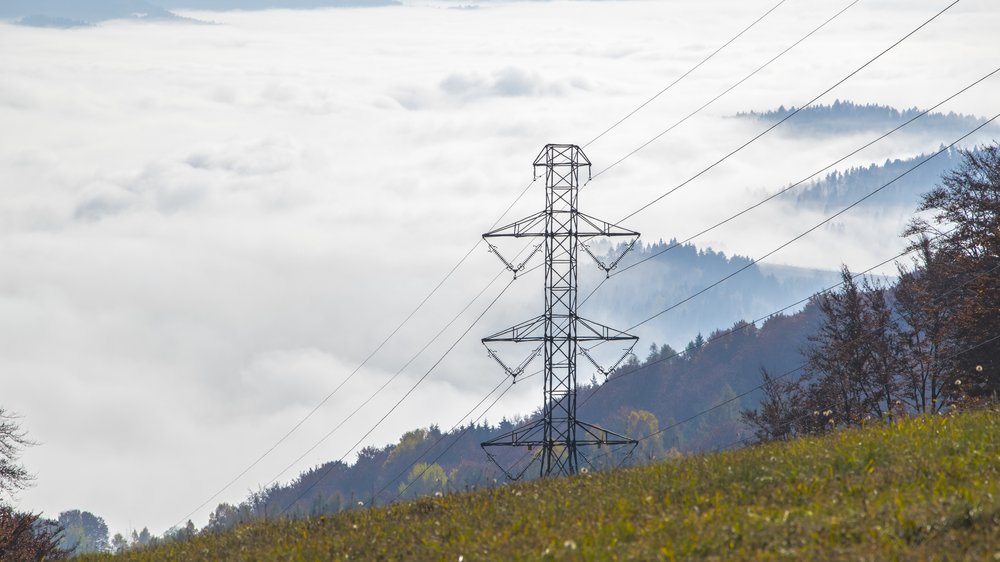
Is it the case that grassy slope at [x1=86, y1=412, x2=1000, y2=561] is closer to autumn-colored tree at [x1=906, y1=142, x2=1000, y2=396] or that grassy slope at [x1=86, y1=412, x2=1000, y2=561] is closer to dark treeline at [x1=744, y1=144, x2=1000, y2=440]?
autumn-colored tree at [x1=906, y1=142, x2=1000, y2=396]

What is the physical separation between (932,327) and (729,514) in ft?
139

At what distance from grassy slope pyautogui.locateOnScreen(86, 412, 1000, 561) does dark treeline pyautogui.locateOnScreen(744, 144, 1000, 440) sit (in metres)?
25.5

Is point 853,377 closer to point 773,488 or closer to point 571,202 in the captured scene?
point 571,202

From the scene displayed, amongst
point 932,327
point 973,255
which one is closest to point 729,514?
point 973,255

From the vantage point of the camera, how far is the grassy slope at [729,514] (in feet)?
42.9

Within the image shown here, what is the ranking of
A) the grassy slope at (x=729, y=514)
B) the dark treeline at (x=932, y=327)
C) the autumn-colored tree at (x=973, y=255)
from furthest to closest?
the dark treeline at (x=932, y=327), the autumn-colored tree at (x=973, y=255), the grassy slope at (x=729, y=514)

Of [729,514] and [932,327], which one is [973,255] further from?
[729,514]

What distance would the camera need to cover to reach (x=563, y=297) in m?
46.6

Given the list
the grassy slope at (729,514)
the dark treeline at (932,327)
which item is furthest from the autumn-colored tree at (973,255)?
the grassy slope at (729,514)

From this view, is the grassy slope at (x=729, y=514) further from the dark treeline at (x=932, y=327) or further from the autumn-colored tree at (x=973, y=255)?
the dark treeline at (x=932, y=327)

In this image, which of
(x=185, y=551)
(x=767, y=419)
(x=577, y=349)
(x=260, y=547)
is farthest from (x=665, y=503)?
(x=767, y=419)

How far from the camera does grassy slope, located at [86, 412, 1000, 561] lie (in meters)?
13.1

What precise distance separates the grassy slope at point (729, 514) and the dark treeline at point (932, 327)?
25455mm

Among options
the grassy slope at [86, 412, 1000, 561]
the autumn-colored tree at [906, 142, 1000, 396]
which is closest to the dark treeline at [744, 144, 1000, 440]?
the autumn-colored tree at [906, 142, 1000, 396]
